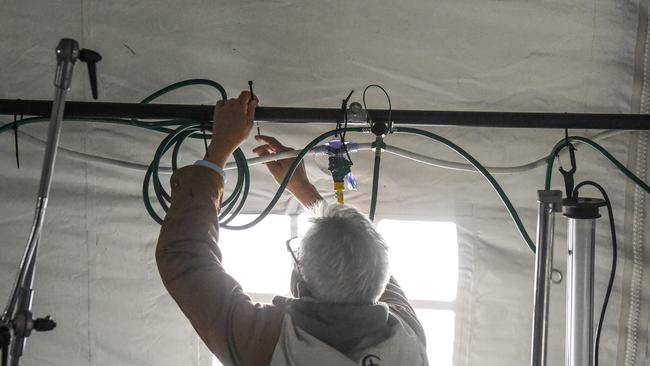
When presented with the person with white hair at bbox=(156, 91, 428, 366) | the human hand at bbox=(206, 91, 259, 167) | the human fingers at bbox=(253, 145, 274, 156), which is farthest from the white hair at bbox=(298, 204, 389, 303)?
the human fingers at bbox=(253, 145, 274, 156)

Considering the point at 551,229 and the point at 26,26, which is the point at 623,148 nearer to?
the point at 551,229

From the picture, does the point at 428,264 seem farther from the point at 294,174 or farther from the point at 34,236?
the point at 34,236

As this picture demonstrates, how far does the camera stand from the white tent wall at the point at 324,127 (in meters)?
1.55

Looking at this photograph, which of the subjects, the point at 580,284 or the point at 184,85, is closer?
the point at 580,284

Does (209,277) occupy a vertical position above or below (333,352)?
above

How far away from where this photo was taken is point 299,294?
1.26 metres

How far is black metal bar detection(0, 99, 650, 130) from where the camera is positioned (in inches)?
55.1

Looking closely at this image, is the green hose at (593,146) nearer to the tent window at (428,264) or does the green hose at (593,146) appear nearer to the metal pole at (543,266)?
the metal pole at (543,266)

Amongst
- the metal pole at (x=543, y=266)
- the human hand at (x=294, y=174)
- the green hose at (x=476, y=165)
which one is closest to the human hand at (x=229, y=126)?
the human hand at (x=294, y=174)

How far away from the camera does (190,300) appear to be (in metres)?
1.23

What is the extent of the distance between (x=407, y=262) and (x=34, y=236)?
2.96 ft

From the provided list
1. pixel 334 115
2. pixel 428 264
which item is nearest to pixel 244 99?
pixel 334 115

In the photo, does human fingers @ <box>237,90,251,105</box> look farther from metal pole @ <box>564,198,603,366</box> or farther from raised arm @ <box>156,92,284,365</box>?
metal pole @ <box>564,198,603,366</box>

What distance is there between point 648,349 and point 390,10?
3.48 feet
